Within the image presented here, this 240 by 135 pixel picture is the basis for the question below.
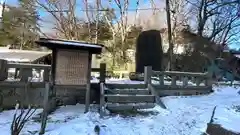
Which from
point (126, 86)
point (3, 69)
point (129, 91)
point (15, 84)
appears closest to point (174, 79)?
point (126, 86)

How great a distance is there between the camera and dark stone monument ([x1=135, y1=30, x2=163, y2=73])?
49.0ft

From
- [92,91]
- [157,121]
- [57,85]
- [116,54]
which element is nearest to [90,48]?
[57,85]

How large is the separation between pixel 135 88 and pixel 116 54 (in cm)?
1648

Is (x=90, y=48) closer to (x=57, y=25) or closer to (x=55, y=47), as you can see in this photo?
(x=55, y=47)

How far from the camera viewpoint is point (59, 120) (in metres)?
6.73

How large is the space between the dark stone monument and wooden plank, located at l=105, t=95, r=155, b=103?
686cm

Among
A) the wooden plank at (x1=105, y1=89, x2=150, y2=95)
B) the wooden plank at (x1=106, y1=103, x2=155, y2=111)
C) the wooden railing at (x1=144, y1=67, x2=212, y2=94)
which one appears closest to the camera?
the wooden plank at (x1=106, y1=103, x2=155, y2=111)

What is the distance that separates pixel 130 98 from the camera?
798 cm

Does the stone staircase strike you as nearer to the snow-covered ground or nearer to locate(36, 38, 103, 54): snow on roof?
the snow-covered ground

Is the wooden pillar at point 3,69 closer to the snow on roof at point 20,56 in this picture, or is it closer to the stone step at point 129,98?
the stone step at point 129,98

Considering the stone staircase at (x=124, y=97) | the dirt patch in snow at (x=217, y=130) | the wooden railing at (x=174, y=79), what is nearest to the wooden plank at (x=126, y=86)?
the stone staircase at (x=124, y=97)

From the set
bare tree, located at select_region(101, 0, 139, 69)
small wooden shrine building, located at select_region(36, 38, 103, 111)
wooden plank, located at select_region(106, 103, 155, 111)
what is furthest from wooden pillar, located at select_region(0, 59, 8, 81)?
bare tree, located at select_region(101, 0, 139, 69)

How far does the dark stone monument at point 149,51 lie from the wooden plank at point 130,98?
6862 millimetres

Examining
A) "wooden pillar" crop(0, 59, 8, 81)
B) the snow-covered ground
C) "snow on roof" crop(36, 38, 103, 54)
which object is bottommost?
the snow-covered ground
